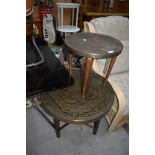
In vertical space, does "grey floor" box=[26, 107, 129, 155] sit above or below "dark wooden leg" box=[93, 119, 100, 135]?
below

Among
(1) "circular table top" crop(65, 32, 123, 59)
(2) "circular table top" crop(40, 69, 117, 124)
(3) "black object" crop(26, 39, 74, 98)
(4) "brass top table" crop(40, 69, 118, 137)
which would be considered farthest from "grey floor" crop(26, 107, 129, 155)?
(1) "circular table top" crop(65, 32, 123, 59)

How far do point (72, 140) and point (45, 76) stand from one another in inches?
26.5

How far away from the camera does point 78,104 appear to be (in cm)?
117

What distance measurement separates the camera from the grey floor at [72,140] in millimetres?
1402

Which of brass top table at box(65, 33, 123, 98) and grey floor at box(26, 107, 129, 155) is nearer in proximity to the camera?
brass top table at box(65, 33, 123, 98)

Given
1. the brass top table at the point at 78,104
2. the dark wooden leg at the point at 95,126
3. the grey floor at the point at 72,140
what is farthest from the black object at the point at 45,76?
the grey floor at the point at 72,140

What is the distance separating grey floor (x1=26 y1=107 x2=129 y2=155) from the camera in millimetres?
1402

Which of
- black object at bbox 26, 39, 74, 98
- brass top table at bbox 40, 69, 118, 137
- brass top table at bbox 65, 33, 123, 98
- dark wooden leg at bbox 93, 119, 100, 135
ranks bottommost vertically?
dark wooden leg at bbox 93, 119, 100, 135

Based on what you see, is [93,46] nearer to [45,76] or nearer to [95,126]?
[45,76]

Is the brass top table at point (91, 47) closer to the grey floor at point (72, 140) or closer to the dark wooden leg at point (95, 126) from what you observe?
→ the dark wooden leg at point (95, 126)

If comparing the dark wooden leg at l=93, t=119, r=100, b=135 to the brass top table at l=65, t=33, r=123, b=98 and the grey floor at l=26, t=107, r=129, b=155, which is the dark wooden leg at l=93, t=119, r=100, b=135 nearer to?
the grey floor at l=26, t=107, r=129, b=155

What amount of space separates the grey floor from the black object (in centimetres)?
61

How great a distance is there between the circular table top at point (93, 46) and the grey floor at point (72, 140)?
0.84 meters
